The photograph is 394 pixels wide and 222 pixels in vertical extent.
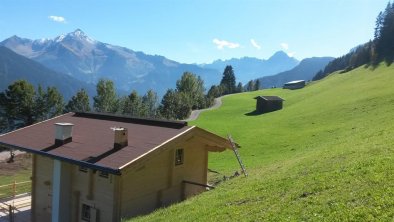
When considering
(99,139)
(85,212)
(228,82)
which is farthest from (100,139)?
(228,82)

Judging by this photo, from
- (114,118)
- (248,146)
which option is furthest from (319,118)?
(114,118)

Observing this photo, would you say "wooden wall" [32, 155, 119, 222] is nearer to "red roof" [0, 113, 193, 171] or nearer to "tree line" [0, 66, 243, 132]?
"red roof" [0, 113, 193, 171]

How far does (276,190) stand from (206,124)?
52.5 m

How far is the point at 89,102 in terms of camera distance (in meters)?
104

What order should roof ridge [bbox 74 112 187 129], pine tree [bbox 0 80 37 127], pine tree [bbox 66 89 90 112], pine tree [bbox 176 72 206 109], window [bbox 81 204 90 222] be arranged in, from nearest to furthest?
window [bbox 81 204 90 222] < roof ridge [bbox 74 112 187 129] < pine tree [bbox 0 80 37 127] < pine tree [bbox 66 89 90 112] < pine tree [bbox 176 72 206 109]

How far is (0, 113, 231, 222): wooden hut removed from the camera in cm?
2086

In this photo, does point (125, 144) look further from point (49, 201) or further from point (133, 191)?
point (49, 201)

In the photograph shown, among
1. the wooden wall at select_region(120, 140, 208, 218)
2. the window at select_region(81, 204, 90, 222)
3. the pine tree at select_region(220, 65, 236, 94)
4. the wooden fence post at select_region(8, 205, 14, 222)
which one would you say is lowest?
the wooden fence post at select_region(8, 205, 14, 222)

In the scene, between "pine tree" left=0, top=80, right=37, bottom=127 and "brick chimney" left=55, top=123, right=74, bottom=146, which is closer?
"brick chimney" left=55, top=123, right=74, bottom=146

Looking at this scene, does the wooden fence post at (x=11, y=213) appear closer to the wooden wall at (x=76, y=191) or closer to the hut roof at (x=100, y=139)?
the wooden wall at (x=76, y=191)

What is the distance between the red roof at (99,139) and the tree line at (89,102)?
43.4 meters

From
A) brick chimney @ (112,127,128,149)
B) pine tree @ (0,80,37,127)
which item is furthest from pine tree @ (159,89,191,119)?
brick chimney @ (112,127,128,149)

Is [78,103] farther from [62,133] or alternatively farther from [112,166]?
[112,166]

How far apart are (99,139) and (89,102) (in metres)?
83.9
